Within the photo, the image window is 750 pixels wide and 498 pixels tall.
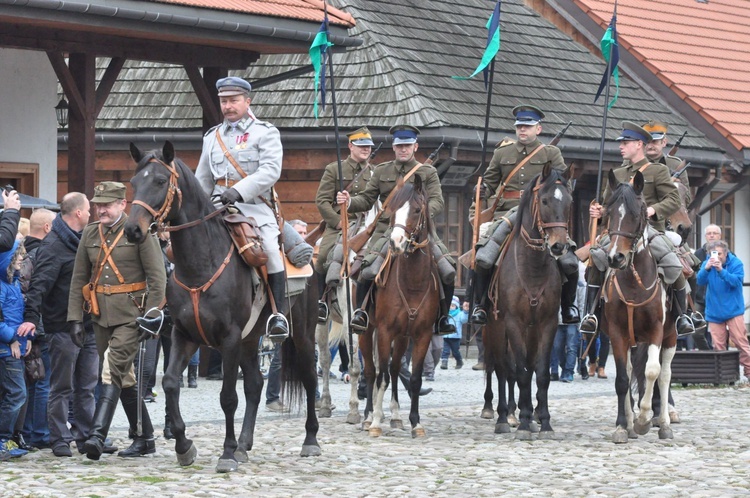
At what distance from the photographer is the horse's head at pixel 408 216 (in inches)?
530

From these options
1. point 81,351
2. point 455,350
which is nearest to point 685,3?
point 455,350

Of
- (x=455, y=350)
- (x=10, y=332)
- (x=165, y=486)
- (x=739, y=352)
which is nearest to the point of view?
(x=165, y=486)

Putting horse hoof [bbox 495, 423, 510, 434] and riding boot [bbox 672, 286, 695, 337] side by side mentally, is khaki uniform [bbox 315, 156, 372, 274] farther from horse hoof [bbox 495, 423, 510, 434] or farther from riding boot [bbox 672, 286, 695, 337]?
riding boot [bbox 672, 286, 695, 337]

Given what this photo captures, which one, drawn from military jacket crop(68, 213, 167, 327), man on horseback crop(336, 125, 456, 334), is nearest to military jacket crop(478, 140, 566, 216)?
man on horseback crop(336, 125, 456, 334)

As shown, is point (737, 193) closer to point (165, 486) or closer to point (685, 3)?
point (685, 3)

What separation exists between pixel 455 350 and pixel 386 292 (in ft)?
30.2

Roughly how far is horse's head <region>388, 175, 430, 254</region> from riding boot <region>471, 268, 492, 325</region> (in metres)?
0.89

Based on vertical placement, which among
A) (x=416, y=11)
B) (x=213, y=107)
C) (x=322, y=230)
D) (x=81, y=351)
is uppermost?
(x=416, y=11)

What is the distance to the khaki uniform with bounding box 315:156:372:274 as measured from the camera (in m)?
16.4

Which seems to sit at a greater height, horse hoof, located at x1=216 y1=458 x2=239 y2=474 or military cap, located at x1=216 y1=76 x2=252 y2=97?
military cap, located at x1=216 y1=76 x2=252 y2=97

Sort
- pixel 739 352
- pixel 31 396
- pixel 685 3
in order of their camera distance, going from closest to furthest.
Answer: pixel 31 396 → pixel 739 352 → pixel 685 3

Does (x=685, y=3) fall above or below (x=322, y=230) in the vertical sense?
Result: above

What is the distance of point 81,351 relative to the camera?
40.0 feet

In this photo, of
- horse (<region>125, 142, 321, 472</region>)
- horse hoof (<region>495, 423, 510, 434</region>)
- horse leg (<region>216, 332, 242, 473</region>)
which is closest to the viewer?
horse (<region>125, 142, 321, 472</region>)
